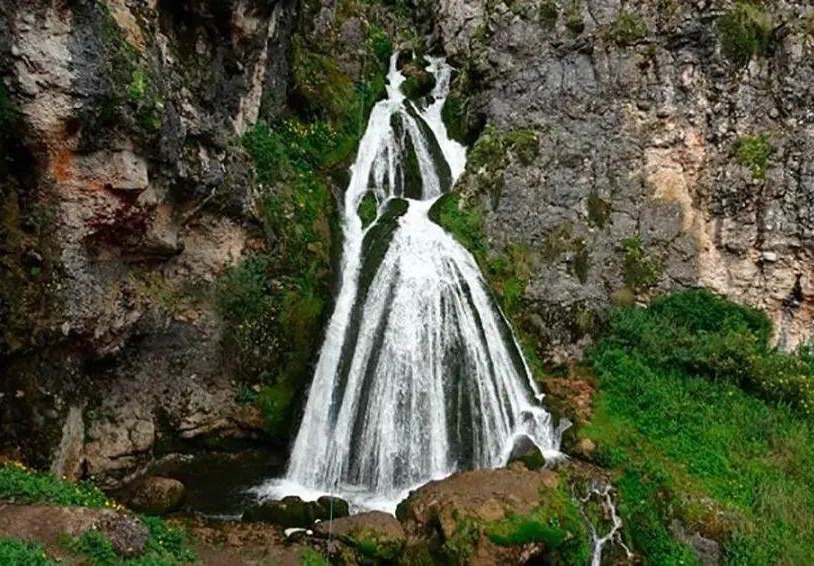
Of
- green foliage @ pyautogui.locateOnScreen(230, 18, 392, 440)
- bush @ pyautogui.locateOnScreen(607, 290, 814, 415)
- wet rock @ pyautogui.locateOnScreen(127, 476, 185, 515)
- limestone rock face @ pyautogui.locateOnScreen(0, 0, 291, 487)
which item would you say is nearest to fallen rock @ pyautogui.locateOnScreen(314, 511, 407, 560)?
wet rock @ pyautogui.locateOnScreen(127, 476, 185, 515)

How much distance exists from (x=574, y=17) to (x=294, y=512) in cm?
1754

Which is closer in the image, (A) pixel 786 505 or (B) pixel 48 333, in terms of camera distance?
(B) pixel 48 333

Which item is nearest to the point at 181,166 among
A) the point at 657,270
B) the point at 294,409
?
the point at 294,409

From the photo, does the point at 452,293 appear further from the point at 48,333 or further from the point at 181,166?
the point at 48,333

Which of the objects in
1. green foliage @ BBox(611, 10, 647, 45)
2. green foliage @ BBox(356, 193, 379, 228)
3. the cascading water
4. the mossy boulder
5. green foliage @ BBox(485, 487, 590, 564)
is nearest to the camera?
green foliage @ BBox(485, 487, 590, 564)

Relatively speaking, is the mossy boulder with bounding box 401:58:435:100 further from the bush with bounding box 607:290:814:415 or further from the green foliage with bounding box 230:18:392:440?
the bush with bounding box 607:290:814:415

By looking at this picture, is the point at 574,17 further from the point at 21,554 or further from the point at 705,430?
the point at 21,554

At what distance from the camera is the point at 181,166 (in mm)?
12445

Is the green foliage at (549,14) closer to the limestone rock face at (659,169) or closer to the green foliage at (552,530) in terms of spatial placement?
the limestone rock face at (659,169)

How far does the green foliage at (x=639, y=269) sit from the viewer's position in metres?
17.0

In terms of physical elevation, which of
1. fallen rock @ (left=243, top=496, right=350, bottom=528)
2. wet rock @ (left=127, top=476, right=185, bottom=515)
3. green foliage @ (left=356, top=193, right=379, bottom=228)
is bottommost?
fallen rock @ (left=243, top=496, right=350, bottom=528)

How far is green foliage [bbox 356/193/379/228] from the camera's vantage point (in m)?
17.7

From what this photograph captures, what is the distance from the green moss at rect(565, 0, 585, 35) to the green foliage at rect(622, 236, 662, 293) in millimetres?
7854

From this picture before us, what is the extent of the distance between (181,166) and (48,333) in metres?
3.95
